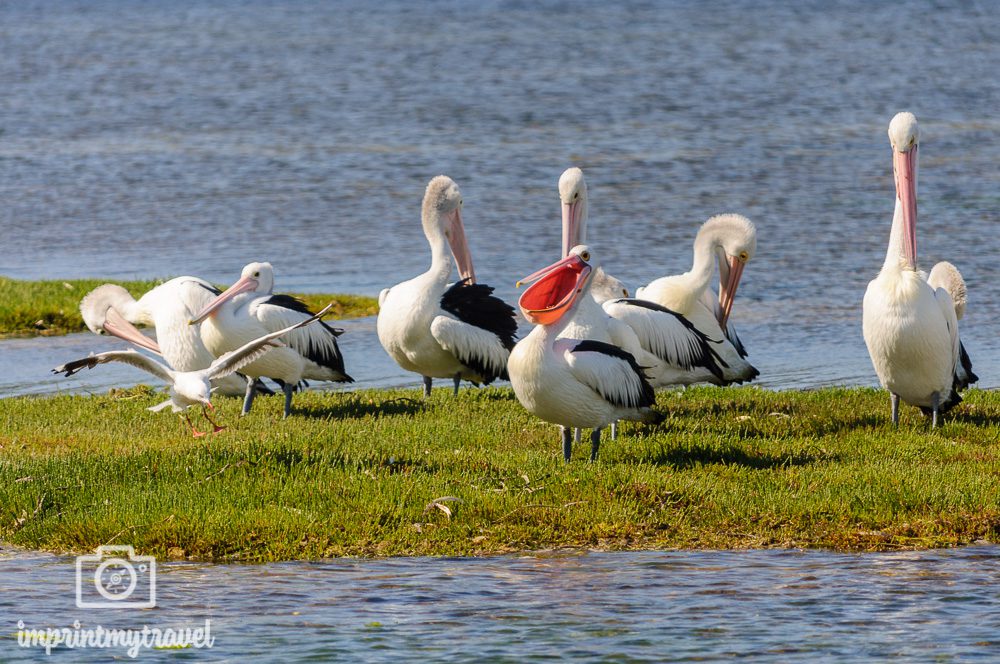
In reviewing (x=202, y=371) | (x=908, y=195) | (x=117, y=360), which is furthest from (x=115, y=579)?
(x=908, y=195)

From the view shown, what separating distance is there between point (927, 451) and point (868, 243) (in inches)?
439

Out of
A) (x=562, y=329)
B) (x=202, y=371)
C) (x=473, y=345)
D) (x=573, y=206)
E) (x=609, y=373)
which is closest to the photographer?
(x=609, y=373)

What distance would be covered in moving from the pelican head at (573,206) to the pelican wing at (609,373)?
2.14 meters

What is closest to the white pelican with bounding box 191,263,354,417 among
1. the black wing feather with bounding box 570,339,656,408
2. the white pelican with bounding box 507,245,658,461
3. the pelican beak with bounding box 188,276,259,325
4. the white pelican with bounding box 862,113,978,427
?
the pelican beak with bounding box 188,276,259,325

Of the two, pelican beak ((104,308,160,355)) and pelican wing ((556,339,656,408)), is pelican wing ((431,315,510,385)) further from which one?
pelican wing ((556,339,656,408))

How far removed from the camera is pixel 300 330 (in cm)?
1140

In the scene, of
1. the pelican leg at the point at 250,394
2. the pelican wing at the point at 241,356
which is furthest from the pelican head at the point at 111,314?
the pelican wing at the point at 241,356

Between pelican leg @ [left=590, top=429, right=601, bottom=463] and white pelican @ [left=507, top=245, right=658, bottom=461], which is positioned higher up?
white pelican @ [left=507, top=245, right=658, bottom=461]

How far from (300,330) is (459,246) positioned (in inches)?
84.8

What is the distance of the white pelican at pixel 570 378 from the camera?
8.80m

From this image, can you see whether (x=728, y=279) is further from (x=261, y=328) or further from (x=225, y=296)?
(x=225, y=296)

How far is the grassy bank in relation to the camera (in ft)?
25.8

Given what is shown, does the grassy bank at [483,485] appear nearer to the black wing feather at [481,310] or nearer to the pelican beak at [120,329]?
the pelican beak at [120,329]

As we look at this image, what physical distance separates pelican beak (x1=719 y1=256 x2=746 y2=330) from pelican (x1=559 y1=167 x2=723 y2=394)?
91 cm
